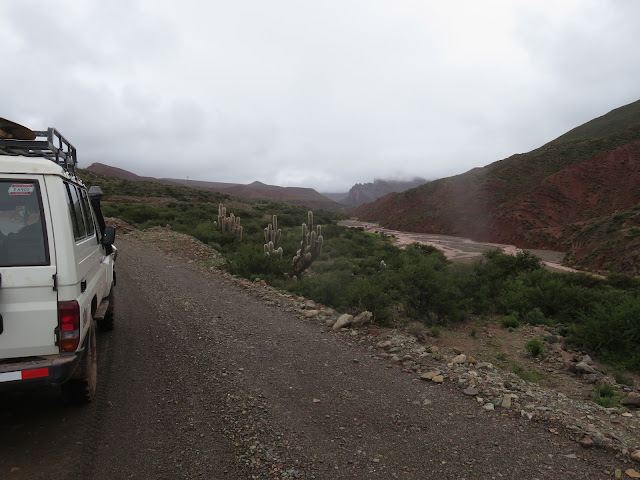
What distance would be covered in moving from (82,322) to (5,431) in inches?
54.0

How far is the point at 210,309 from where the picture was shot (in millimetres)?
8008

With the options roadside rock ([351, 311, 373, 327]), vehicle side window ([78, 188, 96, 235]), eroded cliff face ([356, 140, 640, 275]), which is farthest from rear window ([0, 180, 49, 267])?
eroded cliff face ([356, 140, 640, 275])

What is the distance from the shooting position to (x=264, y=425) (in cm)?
398

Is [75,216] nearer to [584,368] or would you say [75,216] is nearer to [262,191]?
[584,368]

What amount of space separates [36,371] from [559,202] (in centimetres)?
5164

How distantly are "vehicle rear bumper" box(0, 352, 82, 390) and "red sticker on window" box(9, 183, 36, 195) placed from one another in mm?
1387

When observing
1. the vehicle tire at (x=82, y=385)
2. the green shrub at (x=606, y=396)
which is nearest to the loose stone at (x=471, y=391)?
the green shrub at (x=606, y=396)

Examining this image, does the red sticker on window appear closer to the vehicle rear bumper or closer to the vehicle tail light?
Answer: the vehicle tail light

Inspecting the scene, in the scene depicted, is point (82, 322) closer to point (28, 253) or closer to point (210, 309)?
point (28, 253)

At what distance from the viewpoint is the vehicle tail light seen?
129 inches

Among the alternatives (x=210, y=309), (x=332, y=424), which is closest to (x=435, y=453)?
(x=332, y=424)

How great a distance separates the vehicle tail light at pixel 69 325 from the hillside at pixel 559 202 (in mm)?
24933

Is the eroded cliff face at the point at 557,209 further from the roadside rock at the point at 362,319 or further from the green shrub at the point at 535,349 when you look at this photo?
the roadside rock at the point at 362,319

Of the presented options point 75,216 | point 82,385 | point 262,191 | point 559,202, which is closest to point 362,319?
point 82,385
